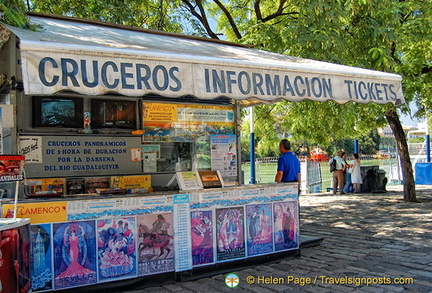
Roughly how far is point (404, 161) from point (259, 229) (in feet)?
30.3

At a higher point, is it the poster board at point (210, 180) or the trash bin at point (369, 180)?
the poster board at point (210, 180)

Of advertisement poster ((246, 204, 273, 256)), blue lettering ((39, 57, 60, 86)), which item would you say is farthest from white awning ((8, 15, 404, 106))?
advertisement poster ((246, 204, 273, 256))

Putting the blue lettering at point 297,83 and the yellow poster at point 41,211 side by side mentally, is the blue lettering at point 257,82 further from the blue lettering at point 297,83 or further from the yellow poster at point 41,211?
the yellow poster at point 41,211

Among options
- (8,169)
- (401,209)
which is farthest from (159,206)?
(401,209)

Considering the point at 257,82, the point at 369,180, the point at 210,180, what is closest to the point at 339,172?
the point at 369,180

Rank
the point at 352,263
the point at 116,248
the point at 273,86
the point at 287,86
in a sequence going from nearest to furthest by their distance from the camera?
the point at 116,248 → the point at 273,86 → the point at 287,86 → the point at 352,263

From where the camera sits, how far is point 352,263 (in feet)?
18.7

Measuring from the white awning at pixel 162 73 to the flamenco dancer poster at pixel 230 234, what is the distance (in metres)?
1.58

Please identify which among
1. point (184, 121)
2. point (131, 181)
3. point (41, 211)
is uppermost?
point (184, 121)

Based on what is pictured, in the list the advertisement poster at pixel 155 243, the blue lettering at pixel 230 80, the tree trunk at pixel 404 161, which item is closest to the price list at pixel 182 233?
the advertisement poster at pixel 155 243

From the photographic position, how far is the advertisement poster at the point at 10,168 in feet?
11.4

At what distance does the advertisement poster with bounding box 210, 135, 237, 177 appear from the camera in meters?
7.10

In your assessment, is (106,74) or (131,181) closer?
(106,74)

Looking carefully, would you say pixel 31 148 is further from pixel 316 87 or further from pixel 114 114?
pixel 316 87
